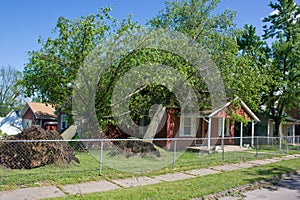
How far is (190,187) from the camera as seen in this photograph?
6.54m

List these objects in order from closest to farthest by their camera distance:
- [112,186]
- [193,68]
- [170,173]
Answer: [112,186], [170,173], [193,68]

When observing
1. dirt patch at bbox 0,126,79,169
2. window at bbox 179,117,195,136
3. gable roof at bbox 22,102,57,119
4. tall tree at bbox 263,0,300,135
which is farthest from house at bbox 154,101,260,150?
gable roof at bbox 22,102,57,119

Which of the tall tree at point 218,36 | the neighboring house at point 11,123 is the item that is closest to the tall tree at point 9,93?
the neighboring house at point 11,123

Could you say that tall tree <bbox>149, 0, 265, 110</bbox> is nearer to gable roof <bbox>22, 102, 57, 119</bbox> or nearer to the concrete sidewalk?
the concrete sidewalk

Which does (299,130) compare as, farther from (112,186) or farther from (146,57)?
(112,186)

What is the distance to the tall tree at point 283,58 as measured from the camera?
20891mm

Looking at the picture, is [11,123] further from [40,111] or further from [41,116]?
[41,116]

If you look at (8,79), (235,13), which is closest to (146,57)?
(235,13)

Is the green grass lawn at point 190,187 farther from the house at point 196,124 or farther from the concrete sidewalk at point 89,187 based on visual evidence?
the house at point 196,124

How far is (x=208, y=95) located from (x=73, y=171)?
1034 cm

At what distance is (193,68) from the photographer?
13875mm

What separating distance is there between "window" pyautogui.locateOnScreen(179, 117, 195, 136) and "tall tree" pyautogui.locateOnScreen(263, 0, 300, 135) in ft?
24.5

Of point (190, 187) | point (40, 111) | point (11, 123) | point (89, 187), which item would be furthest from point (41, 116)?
point (190, 187)

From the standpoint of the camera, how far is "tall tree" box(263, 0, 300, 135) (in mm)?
20891
